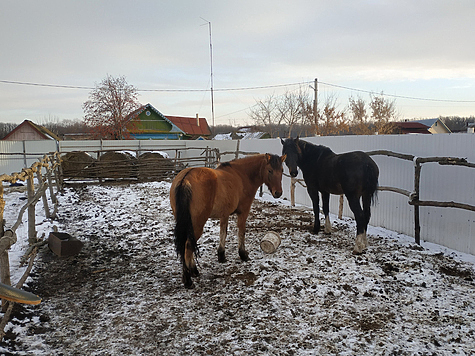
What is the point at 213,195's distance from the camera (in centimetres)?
381

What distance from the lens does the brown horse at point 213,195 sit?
3.38m

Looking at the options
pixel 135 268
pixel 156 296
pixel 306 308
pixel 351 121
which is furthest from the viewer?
pixel 351 121

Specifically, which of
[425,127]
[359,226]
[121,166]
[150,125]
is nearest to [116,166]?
[121,166]

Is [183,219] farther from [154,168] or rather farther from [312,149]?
[154,168]

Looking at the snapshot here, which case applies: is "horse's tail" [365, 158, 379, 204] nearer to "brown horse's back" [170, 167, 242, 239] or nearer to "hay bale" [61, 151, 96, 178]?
"brown horse's back" [170, 167, 242, 239]

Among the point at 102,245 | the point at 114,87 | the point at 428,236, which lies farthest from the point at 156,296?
the point at 114,87

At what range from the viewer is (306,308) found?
3125 millimetres

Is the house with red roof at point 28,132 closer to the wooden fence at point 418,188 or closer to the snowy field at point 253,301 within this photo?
the snowy field at point 253,301

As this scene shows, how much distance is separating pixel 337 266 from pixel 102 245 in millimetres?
3972

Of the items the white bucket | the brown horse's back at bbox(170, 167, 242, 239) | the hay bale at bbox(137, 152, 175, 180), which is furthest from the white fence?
the hay bale at bbox(137, 152, 175, 180)

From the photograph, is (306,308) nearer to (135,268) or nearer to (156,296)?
(156,296)

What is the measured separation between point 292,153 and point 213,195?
7.88 ft

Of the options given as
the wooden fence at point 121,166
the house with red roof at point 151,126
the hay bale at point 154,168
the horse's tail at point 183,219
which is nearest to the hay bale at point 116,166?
the wooden fence at point 121,166

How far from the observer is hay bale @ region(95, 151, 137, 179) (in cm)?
1226
